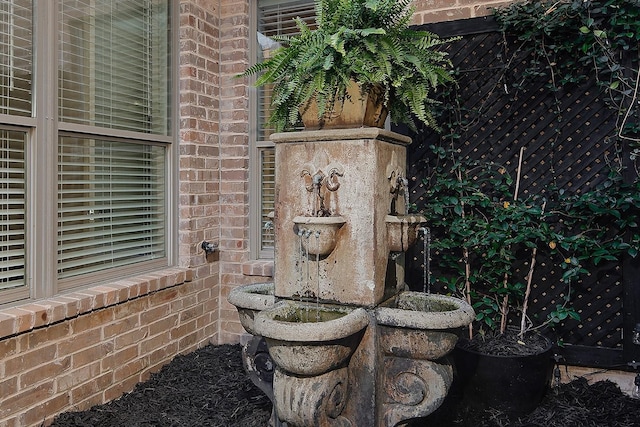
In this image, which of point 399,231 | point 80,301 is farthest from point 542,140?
point 80,301

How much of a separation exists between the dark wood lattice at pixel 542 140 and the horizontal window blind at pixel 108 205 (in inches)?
68.3

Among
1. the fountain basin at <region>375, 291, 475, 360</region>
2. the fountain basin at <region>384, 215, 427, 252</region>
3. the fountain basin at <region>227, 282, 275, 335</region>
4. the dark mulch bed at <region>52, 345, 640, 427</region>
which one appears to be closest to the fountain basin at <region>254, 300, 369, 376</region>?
the fountain basin at <region>375, 291, 475, 360</region>

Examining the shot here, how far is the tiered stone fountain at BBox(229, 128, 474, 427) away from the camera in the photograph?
1.91 m

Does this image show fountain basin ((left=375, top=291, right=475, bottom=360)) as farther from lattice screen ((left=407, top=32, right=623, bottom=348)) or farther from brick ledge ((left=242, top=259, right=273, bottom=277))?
brick ledge ((left=242, top=259, right=273, bottom=277))

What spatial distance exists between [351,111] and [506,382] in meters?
1.63

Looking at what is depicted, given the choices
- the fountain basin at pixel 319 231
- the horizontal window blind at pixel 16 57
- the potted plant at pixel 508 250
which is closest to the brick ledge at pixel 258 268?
the potted plant at pixel 508 250

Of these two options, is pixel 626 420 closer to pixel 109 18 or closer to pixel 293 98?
pixel 293 98

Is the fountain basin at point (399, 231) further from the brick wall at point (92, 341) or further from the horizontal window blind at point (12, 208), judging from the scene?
the horizontal window blind at point (12, 208)

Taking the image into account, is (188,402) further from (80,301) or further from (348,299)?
(348,299)

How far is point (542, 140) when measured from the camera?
9.45ft

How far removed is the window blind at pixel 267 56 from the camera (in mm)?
3541

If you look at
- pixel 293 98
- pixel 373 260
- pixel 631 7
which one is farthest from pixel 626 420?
pixel 293 98

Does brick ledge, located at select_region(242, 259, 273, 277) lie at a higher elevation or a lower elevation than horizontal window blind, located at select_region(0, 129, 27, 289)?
lower

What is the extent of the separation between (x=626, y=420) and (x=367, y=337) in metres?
1.52
